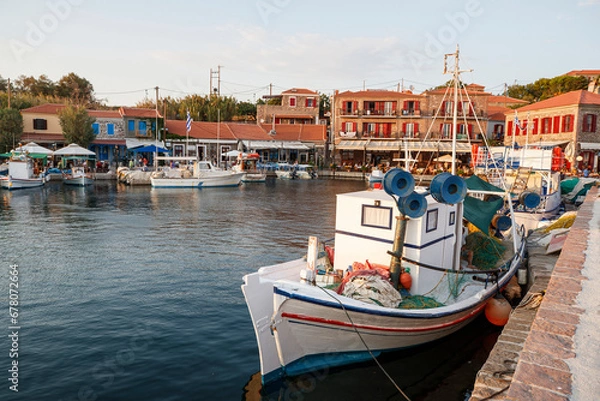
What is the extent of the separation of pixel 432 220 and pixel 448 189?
66cm

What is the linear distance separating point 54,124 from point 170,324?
45.7 meters

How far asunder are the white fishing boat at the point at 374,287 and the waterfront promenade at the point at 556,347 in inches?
56.6

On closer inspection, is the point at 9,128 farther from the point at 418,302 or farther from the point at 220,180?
the point at 418,302

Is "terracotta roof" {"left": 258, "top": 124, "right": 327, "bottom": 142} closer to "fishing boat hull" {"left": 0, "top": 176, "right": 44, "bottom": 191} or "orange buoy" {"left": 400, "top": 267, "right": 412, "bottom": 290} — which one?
"fishing boat hull" {"left": 0, "top": 176, "right": 44, "bottom": 191}

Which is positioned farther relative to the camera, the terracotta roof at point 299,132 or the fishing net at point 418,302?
the terracotta roof at point 299,132

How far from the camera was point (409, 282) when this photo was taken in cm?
851

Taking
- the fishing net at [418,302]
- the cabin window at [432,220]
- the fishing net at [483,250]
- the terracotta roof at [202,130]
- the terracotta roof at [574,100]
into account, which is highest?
the terracotta roof at [574,100]

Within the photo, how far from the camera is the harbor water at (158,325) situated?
298 inches

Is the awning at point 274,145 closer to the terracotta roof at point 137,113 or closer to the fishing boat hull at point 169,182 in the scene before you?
the terracotta roof at point 137,113

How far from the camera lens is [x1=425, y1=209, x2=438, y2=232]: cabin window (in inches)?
344

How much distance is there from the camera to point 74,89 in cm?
6900

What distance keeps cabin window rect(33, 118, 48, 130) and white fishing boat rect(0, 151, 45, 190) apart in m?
13.6

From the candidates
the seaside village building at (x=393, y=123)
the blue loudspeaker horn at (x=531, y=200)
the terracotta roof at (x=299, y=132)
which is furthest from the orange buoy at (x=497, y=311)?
the terracotta roof at (x=299, y=132)

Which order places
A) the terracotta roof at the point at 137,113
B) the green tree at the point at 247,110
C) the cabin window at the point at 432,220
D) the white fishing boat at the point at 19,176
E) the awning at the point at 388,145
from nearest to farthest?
the cabin window at the point at 432,220 < the white fishing boat at the point at 19,176 < the terracotta roof at the point at 137,113 < the awning at the point at 388,145 < the green tree at the point at 247,110
